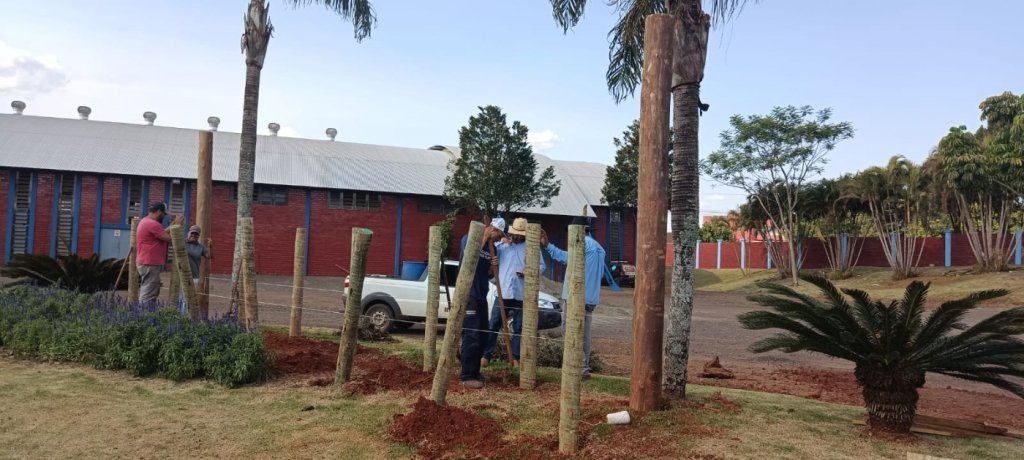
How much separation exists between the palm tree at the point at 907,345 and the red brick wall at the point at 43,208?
29.0 m

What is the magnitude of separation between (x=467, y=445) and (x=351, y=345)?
2.16 m

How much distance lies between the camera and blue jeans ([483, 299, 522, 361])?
23.7 ft

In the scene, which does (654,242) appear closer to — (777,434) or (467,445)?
(777,434)

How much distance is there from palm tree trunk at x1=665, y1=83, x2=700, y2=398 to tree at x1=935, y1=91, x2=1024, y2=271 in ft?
76.3

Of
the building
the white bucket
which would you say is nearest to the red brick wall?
the building

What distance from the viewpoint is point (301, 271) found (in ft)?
27.6

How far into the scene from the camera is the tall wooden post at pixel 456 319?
5215mm

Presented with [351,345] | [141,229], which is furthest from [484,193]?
[351,345]

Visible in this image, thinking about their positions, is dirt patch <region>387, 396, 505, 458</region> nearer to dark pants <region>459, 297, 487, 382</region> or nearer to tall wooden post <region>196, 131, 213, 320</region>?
A: dark pants <region>459, 297, 487, 382</region>

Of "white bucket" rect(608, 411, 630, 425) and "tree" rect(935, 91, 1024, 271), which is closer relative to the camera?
"white bucket" rect(608, 411, 630, 425)

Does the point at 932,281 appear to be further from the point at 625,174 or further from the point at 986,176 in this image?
the point at 625,174

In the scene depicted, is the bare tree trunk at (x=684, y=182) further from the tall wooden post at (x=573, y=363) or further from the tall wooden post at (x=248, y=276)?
the tall wooden post at (x=248, y=276)

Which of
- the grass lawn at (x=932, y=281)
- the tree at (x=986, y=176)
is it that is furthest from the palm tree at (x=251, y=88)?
the tree at (x=986, y=176)

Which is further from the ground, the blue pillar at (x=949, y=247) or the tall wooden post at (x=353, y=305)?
the blue pillar at (x=949, y=247)
